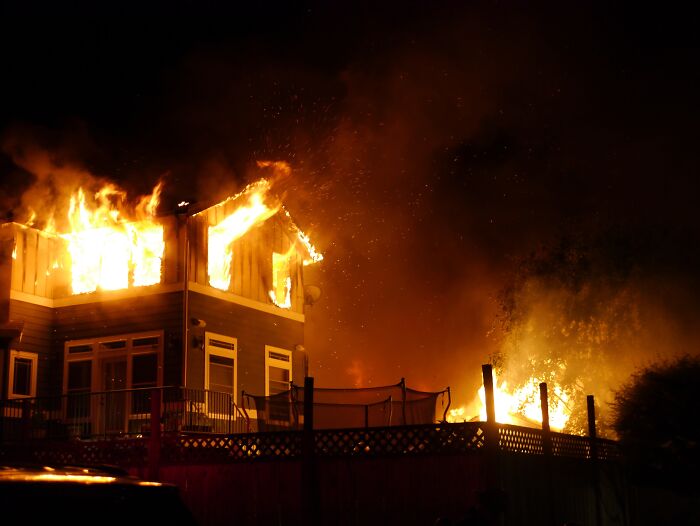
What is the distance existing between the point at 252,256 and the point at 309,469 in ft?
35.9

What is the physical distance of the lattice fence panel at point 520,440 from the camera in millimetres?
11047

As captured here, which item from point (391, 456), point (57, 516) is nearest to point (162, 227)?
point (391, 456)

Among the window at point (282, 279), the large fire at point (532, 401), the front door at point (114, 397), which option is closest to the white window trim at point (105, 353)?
the front door at point (114, 397)

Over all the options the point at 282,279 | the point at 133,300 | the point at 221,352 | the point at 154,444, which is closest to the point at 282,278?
the point at 282,279

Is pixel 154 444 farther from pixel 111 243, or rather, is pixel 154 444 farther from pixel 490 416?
pixel 111 243

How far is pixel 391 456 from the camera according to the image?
11469 millimetres

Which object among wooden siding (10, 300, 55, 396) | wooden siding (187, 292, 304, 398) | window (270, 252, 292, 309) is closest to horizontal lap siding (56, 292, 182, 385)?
wooden siding (10, 300, 55, 396)

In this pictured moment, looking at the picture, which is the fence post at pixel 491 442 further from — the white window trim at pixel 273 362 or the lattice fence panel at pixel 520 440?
the white window trim at pixel 273 362

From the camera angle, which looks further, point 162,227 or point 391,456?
point 162,227

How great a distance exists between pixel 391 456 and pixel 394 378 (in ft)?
77.0

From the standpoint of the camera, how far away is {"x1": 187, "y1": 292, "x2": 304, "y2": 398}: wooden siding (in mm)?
19031

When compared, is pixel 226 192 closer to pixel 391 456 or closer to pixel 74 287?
pixel 74 287

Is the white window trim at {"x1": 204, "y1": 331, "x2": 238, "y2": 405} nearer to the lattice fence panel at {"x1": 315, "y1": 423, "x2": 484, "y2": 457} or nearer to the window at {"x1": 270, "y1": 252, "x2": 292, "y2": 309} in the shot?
the window at {"x1": 270, "y1": 252, "x2": 292, "y2": 309}

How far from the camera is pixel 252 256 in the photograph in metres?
21.8
